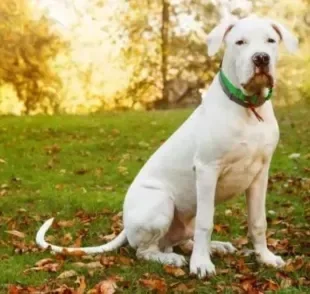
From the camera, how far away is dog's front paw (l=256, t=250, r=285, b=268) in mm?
5117

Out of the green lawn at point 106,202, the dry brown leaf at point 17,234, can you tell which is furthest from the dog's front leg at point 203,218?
the dry brown leaf at point 17,234

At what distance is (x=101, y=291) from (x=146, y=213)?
2.84 ft

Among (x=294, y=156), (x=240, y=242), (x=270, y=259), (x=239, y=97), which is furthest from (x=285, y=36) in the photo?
(x=294, y=156)

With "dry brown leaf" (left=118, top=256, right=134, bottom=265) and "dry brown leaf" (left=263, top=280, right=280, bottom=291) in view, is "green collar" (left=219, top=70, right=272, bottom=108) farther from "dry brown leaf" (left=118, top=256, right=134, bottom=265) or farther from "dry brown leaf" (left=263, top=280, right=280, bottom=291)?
"dry brown leaf" (left=118, top=256, right=134, bottom=265)

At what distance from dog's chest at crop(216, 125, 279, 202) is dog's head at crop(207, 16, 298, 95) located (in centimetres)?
28

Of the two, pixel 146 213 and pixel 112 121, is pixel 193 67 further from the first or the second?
pixel 146 213

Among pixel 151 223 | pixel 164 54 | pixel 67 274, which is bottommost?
pixel 164 54

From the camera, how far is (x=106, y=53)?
23.9 metres

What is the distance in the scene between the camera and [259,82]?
4617 millimetres

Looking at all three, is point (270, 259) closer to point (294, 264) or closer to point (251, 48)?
point (294, 264)

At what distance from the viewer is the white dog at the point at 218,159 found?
4.67 m

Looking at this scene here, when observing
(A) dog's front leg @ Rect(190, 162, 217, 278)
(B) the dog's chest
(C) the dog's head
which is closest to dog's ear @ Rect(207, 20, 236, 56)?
(C) the dog's head

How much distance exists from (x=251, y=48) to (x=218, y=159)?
2.54 feet

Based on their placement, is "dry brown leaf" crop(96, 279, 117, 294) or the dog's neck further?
the dog's neck
